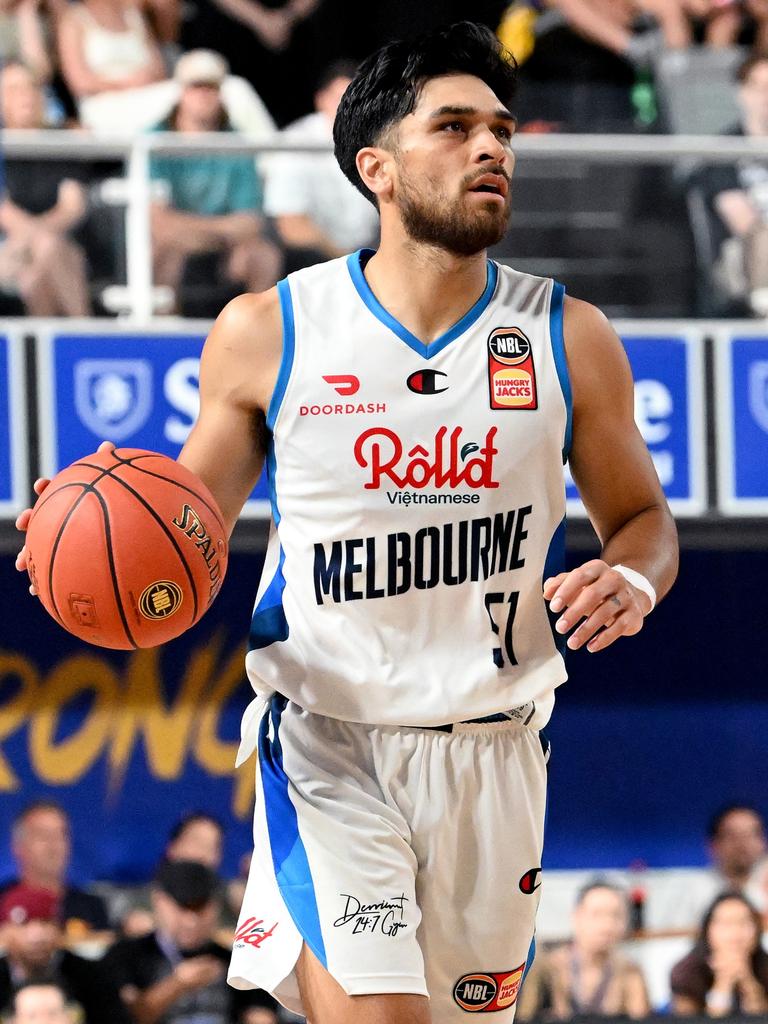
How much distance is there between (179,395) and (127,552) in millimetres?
3637

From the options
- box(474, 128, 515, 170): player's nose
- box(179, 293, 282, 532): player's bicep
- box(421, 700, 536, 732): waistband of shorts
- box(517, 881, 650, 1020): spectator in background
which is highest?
box(474, 128, 515, 170): player's nose

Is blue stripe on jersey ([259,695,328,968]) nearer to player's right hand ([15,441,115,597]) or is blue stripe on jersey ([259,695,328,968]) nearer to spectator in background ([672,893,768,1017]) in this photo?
player's right hand ([15,441,115,597])

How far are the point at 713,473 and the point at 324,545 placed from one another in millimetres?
3995

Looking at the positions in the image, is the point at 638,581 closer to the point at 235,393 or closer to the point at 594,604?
the point at 594,604

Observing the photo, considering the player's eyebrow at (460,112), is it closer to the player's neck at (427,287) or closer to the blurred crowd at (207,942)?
the player's neck at (427,287)

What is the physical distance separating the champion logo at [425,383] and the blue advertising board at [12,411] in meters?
3.63

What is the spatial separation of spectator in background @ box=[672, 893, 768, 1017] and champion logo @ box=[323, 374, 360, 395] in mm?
4172

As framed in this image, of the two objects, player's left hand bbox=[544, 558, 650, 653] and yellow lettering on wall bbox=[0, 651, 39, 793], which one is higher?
player's left hand bbox=[544, 558, 650, 653]

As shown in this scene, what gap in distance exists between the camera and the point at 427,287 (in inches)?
124

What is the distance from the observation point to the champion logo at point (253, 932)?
120 inches

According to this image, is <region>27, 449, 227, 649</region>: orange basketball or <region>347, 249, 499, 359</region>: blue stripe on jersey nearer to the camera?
<region>27, 449, 227, 649</region>: orange basketball

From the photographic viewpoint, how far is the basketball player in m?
3.03

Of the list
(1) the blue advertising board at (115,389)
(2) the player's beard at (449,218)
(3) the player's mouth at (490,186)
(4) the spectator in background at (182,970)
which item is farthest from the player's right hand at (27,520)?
(4) the spectator in background at (182,970)

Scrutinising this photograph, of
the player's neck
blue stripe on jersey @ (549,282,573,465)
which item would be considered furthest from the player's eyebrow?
blue stripe on jersey @ (549,282,573,465)
